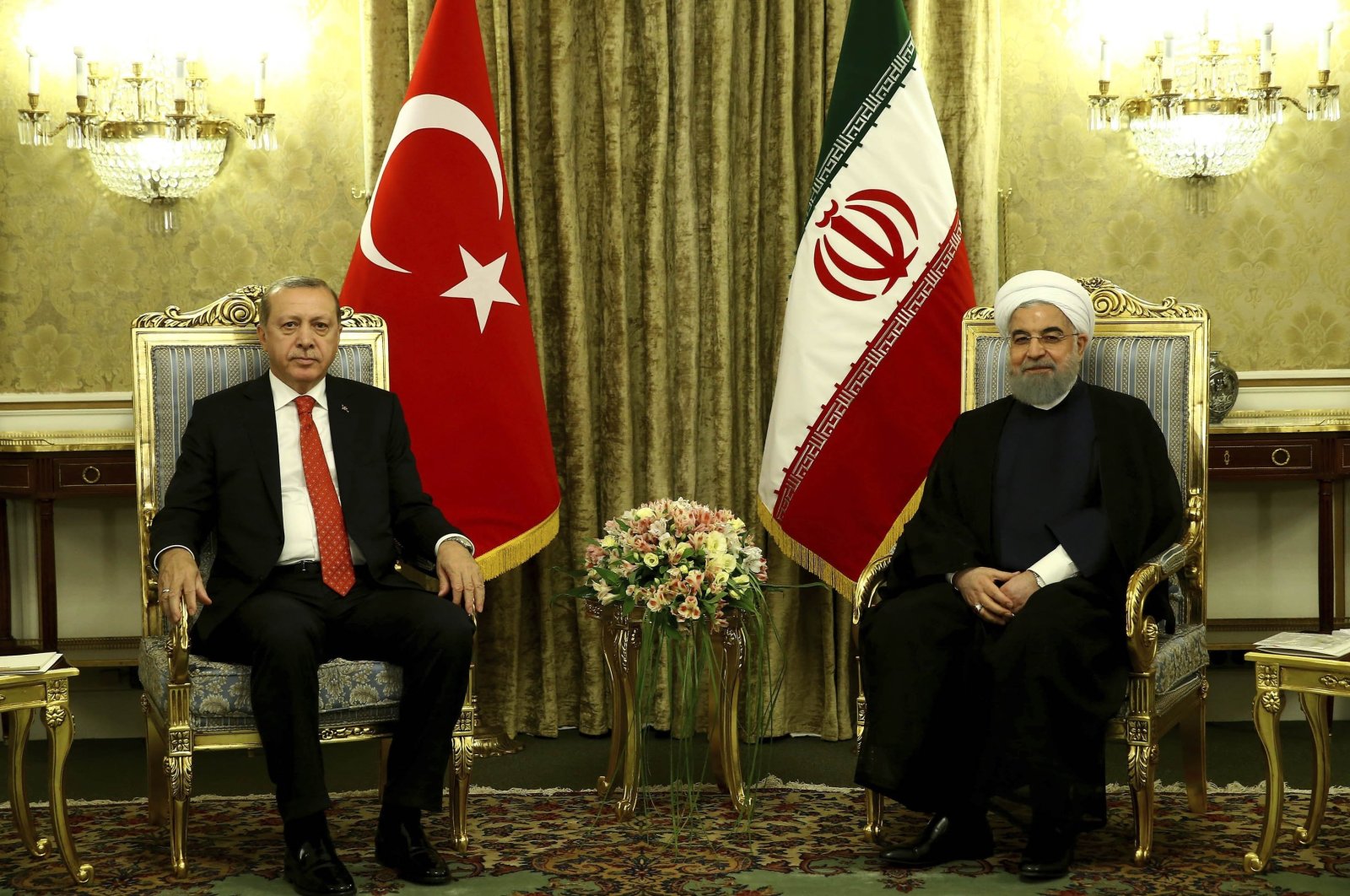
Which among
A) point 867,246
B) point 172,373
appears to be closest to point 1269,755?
point 867,246

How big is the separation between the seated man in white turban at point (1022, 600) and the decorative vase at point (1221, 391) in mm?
1404

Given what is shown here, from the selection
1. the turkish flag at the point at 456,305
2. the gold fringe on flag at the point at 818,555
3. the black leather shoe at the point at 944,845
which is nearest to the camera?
the black leather shoe at the point at 944,845

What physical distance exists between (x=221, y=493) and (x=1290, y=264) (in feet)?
13.4

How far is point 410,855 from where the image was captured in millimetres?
3514

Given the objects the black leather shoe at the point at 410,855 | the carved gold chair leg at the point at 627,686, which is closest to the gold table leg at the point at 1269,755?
the carved gold chair leg at the point at 627,686

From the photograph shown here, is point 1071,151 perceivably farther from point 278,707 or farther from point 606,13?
point 278,707

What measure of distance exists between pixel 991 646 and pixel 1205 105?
2.57 meters

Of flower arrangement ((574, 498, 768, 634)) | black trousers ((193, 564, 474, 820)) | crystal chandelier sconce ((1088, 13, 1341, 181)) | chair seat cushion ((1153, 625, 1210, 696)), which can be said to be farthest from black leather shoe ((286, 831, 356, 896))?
crystal chandelier sconce ((1088, 13, 1341, 181))

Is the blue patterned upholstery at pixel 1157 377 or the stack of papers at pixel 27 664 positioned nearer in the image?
the stack of papers at pixel 27 664

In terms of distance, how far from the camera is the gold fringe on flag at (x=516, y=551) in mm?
4453

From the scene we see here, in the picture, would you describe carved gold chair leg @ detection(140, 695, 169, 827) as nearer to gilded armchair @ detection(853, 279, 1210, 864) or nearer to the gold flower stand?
the gold flower stand

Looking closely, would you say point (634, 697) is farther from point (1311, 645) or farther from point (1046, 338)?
point (1311, 645)

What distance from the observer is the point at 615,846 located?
381cm

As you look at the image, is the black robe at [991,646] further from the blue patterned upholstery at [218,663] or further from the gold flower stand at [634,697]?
the blue patterned upholstery at [218,663]
